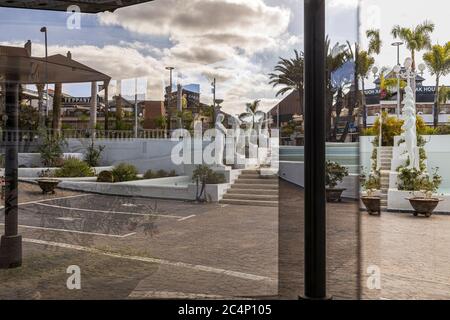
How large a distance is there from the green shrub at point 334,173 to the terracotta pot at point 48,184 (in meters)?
2.26

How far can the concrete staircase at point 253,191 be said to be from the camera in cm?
364

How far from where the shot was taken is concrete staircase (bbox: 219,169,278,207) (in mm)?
3639

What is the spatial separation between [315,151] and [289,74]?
1.28m

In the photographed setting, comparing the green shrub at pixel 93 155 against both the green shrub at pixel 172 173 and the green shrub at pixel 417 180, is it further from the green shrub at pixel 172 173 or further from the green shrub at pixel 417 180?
the green shrub at pixel 417 180

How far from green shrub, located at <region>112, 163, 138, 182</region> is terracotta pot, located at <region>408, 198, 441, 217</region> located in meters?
5.80

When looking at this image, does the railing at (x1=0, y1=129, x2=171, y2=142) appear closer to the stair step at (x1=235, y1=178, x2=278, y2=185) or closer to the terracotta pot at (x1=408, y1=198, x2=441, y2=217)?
the stair step at (x1=235, y1=178, x2=278, y2=185)

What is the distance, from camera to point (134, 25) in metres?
3.61

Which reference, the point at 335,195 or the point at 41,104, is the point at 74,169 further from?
the point at 335,195

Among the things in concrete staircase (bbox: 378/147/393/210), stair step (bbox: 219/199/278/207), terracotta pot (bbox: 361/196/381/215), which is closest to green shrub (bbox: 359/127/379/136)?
concrete staircase (bbox: 378/147/393/210)

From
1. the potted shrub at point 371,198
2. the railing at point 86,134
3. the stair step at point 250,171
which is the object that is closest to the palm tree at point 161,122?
the railing at point 86,134

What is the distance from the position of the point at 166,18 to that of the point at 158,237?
6.02 feet

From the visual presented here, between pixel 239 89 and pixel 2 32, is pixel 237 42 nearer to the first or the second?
pixel 239 89

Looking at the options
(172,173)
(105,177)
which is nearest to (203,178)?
(172,173)
